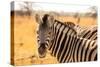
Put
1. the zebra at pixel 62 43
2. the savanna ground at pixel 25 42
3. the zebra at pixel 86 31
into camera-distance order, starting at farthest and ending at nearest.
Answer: the zebra at pixel 86 31 → the zebra at pixel 62 43 → the savanna ground at pixel 25 42

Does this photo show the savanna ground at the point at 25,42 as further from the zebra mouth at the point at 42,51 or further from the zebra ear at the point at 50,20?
the zebra ear at the point at 50,20

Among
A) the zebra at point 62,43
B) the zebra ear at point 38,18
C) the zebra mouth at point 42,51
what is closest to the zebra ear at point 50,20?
the zebra at point 62,43

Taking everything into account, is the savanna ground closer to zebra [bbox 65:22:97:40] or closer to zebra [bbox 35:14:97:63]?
zebra [bbox 35:14:97:63]

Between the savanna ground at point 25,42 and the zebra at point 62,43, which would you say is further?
the zebra at point 62,43

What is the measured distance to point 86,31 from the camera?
2047 millimetres

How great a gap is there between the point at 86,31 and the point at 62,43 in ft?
1.02

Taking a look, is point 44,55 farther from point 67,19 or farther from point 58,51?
point 67,19

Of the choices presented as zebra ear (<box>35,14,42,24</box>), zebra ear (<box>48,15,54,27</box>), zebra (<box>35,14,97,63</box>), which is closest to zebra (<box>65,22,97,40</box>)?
zebra (<box>35,14,97,63</box>)

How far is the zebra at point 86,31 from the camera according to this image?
2008 mm

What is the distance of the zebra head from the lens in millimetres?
1876

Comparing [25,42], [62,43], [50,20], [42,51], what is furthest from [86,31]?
[25,42]

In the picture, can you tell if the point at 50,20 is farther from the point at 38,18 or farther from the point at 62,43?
the point at 62,43

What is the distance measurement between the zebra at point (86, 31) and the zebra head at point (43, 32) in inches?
9.0
